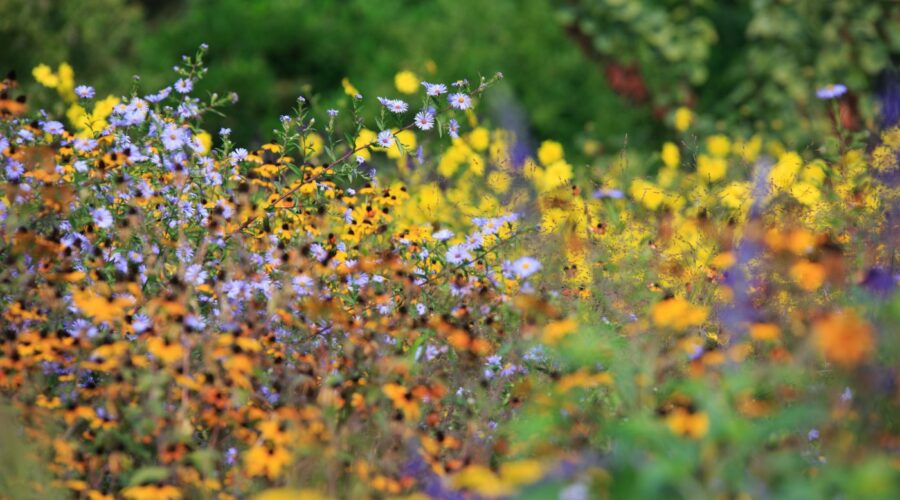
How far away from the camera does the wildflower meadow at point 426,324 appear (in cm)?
216

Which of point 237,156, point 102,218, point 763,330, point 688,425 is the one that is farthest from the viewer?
point 237,156

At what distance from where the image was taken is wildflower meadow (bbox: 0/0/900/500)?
2.16 metres

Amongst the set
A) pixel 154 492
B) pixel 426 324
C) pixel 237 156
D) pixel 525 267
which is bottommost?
pixel 154 492

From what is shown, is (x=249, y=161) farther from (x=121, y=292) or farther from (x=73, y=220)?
(x=121, y=292)

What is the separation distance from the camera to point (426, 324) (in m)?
2.87

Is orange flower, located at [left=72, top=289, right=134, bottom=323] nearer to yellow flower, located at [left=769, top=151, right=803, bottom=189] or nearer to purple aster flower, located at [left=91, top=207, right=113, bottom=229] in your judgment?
purple aster flower, located at [left=91, top=207, right=113, bottom=229]

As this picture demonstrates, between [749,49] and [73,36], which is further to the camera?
[73,36]

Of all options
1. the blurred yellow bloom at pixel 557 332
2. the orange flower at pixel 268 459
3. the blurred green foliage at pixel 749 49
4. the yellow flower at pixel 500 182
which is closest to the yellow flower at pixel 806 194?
the yellow flower at pixel 500 182

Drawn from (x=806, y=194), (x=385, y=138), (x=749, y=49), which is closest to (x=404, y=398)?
(x=385, y=138)

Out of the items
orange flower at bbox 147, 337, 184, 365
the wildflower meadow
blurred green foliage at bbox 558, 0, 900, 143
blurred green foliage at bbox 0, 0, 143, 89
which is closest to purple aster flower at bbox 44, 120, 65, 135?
the wildflower meadow

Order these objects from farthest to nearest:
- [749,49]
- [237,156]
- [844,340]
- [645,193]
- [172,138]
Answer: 1. [749,49]
2. [645,193]
3. [237,156]
4. [172,138]
5. [844,340]

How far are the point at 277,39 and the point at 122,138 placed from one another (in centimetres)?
684

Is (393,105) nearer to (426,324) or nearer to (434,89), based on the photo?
→ (434,89)

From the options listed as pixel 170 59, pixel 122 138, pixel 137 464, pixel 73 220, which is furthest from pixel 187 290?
pixel 170 59
